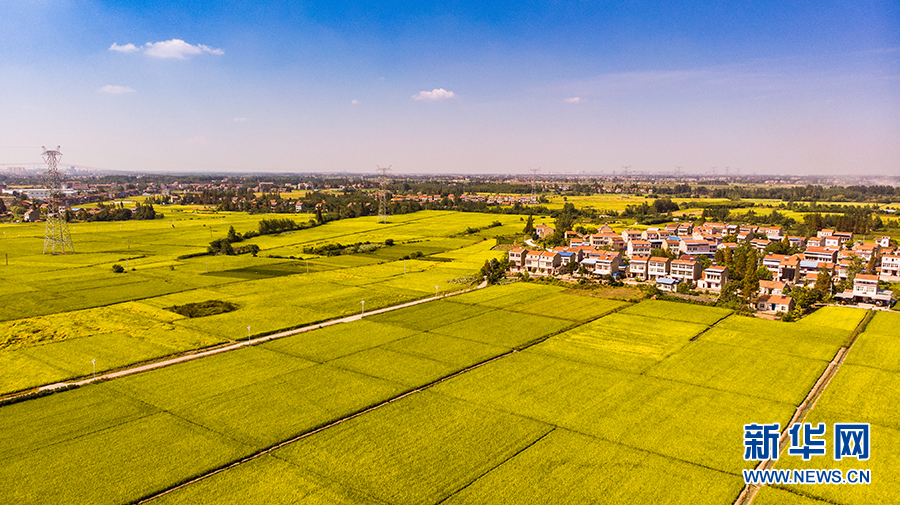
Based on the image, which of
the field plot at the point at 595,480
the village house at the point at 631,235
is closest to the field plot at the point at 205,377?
the field plot at the point at 595,480

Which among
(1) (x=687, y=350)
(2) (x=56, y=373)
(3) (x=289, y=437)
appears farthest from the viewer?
(1) (x=687, y=350)

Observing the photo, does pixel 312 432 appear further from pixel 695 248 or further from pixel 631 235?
pixel 631 235

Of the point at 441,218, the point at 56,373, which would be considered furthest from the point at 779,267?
the point at 441,218

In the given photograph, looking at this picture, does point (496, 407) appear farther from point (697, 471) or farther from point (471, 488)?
point (697, 471)

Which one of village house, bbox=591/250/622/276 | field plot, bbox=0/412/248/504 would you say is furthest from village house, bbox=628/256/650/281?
field plot, bbox=0/412/248/504

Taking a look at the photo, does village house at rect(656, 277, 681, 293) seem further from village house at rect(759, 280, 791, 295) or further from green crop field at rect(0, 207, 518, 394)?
green crop field at rect(0, 207, 518, 394)

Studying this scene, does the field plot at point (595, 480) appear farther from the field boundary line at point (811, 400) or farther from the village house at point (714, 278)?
the village house at point (714, 278)
